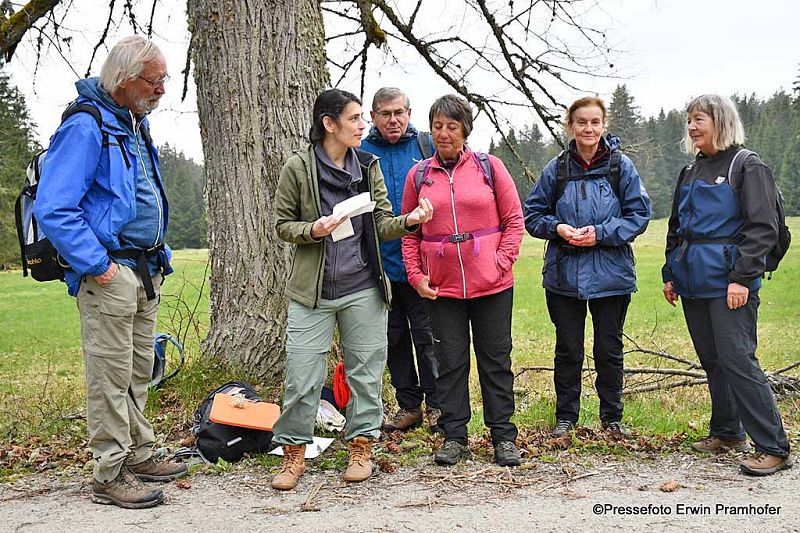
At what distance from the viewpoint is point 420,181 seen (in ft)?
15.0

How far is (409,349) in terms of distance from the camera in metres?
5.44

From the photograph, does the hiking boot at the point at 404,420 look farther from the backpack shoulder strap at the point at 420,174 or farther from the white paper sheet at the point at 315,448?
the backpack shoulder strap at the point at 420,174

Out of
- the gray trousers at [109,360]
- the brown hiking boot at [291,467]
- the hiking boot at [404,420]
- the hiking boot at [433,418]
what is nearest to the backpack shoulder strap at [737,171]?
the hiking boot at [433,418]

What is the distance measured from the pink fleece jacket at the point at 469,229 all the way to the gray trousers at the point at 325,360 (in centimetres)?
43

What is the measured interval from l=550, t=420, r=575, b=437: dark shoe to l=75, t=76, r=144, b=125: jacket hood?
3362mm

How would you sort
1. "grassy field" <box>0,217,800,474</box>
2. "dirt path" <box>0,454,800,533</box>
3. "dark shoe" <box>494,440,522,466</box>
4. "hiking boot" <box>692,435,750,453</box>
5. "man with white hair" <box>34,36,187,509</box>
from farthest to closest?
"grassy field" <box>0,217,800,474</box>, "hiking boot" <box>692,435,750,453</box>, "dark shoe" <box>494,440,522,466</box>, "man with white hair" <box>34,36,187,509</box>, "dirt path" <box>0,454,800,533</box>

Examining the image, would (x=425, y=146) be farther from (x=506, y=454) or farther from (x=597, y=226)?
(x=506, y=454)

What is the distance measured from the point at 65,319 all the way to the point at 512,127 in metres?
18.4

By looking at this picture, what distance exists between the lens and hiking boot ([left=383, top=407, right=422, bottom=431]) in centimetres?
527

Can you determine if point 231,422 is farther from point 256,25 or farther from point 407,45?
point 407,45

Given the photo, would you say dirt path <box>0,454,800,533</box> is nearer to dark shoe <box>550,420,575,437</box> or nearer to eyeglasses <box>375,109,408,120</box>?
dark shoe <box>550,420,575,437</box>

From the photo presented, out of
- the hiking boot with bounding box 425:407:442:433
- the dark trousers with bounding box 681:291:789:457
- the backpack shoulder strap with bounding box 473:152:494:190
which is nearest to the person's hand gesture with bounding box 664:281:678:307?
the dark trousers with bounding box 681:291:789:457

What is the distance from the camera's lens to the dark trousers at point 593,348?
486 cm

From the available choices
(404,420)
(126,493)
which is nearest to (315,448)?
(404,420)
